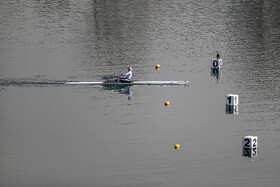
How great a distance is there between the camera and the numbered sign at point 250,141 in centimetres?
4377

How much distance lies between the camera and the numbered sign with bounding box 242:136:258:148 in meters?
43.8

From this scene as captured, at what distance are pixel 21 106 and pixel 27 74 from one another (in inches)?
462

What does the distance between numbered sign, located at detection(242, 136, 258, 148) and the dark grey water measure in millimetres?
513

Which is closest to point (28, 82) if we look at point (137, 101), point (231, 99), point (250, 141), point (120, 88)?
A: point (120, 88)

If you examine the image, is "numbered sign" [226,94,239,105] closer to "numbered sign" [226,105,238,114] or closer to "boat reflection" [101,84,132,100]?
"numbered sign" [226,105,238,114]

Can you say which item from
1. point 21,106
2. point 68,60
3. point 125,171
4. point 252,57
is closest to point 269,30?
point 252,57

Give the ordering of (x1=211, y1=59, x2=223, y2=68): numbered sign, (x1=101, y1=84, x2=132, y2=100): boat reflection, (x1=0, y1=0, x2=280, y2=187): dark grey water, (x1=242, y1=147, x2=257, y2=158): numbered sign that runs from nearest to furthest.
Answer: (x1=0, y1=0, x2=280, y2=187): dark grey water
(x1=242, y1=147, x2=257, y2=158): numbered sign
(x1=101, y1=84, x2=132, y2=100): boat reflection
(x1=211, y1=59, x2=223, y2=68): numbered sign

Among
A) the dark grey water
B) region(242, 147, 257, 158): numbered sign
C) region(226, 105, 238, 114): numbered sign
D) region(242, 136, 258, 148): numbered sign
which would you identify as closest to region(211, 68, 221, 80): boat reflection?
the dark grey water

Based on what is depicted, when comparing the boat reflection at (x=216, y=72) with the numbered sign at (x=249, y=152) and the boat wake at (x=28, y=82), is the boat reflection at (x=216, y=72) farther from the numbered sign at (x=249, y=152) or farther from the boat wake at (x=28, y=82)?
the numbered sign at (x=249, y=152)

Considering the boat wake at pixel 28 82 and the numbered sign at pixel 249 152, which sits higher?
the boat wake at pixel 28 82

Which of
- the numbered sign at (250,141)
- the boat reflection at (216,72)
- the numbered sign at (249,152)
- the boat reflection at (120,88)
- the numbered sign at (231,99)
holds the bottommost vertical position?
the numbered sign at (249,152)

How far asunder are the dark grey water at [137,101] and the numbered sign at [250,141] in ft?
1.68

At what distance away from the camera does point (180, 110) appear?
53062 mm

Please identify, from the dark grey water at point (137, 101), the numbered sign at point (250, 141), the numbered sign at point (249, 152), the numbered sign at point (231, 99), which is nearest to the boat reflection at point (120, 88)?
the dark grey water at point (137, 101)
